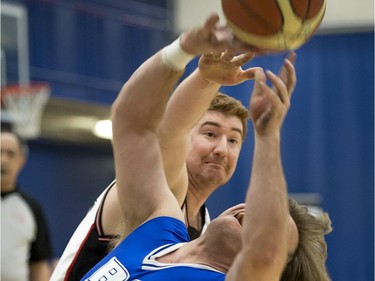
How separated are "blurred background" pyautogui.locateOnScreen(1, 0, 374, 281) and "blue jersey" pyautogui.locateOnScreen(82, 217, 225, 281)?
1060 centimetres

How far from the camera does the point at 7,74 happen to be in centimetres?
1256

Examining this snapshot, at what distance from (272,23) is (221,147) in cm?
142

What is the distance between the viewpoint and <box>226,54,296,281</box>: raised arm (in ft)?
7.97

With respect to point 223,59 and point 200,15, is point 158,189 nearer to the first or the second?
point 223,59

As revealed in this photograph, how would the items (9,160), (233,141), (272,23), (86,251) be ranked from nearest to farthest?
(272,23)
(86,251)
(233,141)
(9,160)

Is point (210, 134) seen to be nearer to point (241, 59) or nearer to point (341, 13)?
point (241, 59)

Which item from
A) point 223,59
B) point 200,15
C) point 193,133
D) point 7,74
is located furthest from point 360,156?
point 223,59

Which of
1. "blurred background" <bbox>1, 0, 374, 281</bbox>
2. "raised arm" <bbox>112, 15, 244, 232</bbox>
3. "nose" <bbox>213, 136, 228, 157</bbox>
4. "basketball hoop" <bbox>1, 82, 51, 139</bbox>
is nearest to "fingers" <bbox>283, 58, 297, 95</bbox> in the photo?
"raised arm" <bbox>112, 15, 244, 232</bbox>

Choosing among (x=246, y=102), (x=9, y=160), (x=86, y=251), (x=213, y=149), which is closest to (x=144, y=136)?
(x=86, y=251)

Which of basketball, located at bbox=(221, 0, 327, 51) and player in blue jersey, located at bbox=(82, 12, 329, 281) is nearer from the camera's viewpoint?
player in blue jersey, located at bbox=(82, 12, 329, 281)

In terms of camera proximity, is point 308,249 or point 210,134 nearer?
point 308,249

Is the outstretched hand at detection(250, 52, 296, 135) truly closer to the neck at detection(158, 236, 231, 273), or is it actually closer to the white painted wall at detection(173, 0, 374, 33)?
the neck at detection(158, 236, 231, 273)

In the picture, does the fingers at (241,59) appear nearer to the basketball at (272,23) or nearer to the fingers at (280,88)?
the basketball at (272,23)

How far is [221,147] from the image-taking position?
3.92m
